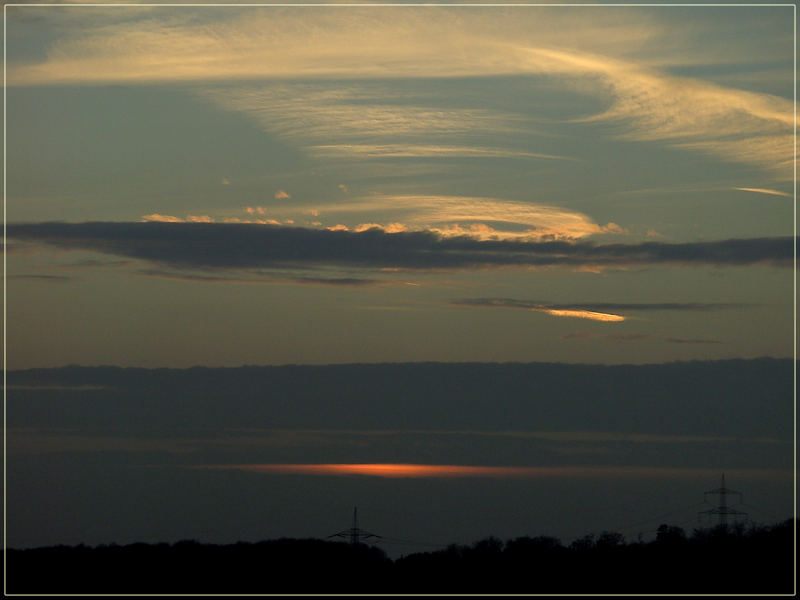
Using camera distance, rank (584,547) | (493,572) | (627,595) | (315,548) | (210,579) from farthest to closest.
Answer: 1. (584,547)
2. (315,548)
3. (493,572)
4. (210,579)
5. (627,595)

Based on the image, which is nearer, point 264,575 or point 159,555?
point 264,575

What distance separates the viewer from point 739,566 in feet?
309

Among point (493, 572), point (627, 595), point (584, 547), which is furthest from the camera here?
point (584, 547)

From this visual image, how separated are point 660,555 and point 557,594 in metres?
16.5

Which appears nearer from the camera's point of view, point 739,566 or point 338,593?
point 338,593

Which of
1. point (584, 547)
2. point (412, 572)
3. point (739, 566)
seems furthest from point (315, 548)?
point (739, 566)

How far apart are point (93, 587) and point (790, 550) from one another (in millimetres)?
46048

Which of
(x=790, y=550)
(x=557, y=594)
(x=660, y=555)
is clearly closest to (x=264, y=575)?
(x=557, y=594)

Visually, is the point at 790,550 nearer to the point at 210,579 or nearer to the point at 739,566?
the point at 739,566

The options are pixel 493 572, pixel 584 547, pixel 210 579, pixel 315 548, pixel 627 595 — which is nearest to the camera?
pixel 627 595

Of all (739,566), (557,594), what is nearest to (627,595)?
(557,594)

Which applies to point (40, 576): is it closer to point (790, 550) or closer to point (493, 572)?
point (493, 572)

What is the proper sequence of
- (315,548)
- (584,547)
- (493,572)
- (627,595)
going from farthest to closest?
(584,547) < (315,548) < (493,572) < (627,595)

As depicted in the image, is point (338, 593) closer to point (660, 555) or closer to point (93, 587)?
point (93, 587)
